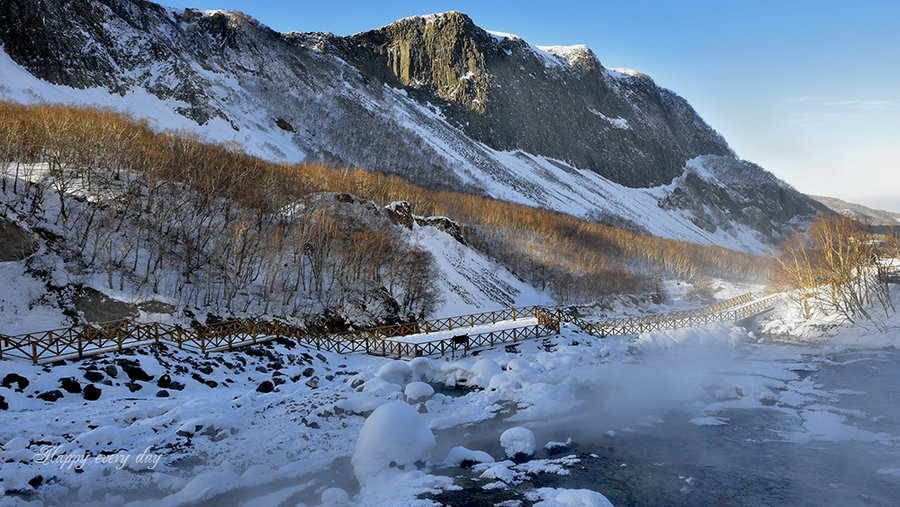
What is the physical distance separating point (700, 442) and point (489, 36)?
20339 centimetres

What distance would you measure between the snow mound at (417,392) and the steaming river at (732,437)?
139 inches

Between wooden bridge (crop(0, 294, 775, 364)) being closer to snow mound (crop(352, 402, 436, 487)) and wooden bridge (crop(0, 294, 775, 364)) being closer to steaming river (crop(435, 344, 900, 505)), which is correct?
steaming river (crop(435, 344, 900, 505))

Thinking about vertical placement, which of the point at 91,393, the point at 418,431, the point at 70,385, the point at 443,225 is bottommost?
the point at 418,431

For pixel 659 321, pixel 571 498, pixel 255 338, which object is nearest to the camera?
pixel 571 498

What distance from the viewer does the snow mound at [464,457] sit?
13820 mm

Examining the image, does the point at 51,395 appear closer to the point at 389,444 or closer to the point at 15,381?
the point at 15,381

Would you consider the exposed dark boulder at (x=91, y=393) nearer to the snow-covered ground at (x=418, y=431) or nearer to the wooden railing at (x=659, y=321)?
the snow-covered ground at (x=418, y=431)

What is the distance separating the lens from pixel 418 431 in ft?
45.8

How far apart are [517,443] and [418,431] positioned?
313 cm

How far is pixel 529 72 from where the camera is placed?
647 feet

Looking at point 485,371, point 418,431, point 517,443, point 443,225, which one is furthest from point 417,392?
point 443,225

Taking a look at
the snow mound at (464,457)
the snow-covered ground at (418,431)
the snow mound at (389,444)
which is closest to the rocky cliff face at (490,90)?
the snow-covered ground at (418,431)

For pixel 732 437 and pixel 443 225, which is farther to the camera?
pixel 443 225

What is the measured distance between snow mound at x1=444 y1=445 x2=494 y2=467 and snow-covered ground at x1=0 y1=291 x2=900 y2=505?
6 cm
